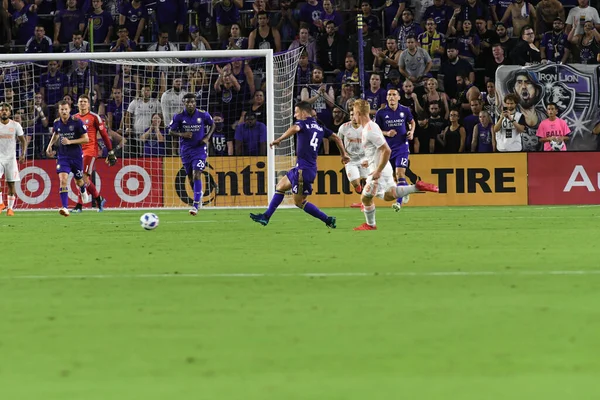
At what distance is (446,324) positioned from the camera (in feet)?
20.5

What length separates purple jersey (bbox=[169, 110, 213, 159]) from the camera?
21.0m

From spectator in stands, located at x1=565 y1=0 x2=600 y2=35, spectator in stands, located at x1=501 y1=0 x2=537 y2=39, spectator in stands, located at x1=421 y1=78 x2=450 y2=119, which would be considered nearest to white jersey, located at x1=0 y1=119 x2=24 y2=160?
spectator in stands, located at x1=421 y1=78 x2=450 y2=119

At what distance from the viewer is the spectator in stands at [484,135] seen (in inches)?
940

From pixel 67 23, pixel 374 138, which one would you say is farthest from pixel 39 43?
pixel 374 138

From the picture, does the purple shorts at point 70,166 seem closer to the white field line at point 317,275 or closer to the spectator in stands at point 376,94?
the spectator in stands at point 376,94

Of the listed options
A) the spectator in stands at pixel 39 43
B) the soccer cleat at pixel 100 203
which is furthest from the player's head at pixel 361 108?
the spectator in stands at pixel 39 43

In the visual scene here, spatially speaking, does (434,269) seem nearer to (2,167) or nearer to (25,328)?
(25,328)

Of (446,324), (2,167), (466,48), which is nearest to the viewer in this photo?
(446,324)

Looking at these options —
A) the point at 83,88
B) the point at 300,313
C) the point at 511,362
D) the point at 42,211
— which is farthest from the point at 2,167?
the point at 511,362

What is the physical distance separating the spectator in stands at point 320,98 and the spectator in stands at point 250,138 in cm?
112

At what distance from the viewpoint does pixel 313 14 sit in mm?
25562

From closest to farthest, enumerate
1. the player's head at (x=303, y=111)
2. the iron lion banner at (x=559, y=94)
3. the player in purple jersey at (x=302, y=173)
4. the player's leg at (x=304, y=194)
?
the player's leg at (x=304, y=194)
the player in purple jersey at (x=302, y=173)
the player's head at (x=303, y=111)
the iron lion banner at (x=559, y=94)

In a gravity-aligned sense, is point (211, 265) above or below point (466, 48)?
below

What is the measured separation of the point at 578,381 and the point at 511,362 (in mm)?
488
